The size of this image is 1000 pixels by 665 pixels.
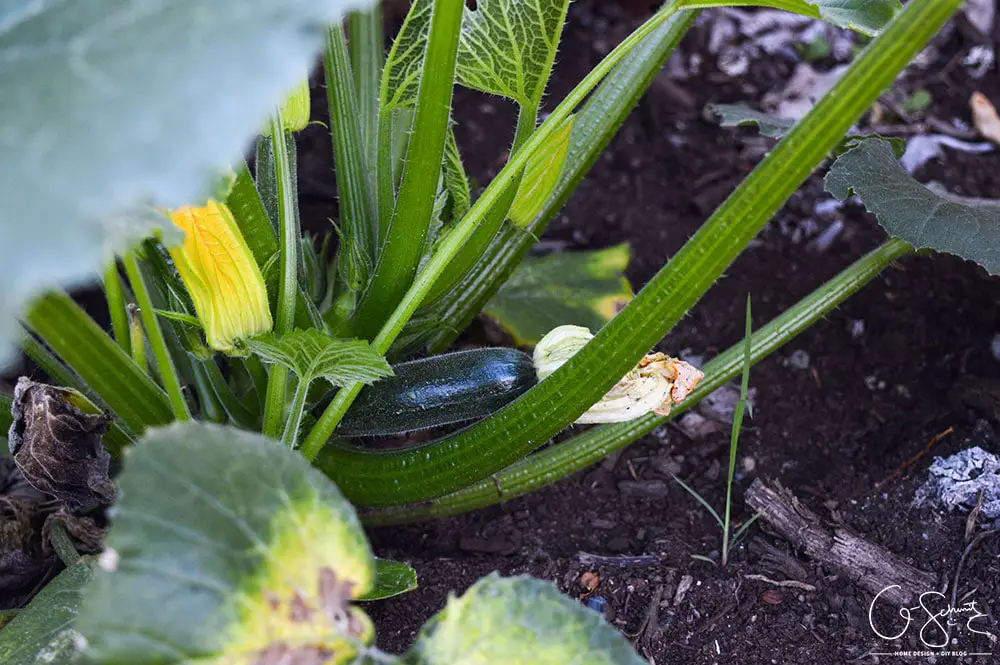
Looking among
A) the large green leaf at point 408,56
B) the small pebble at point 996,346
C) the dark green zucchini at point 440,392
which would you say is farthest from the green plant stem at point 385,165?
the small pebble at point 996,346

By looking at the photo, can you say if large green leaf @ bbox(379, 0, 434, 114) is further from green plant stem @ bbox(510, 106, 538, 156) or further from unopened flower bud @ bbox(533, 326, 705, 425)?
unopened flower bud @ bbox(533, 326, 705, 425)

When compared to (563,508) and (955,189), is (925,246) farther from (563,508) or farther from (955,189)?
(955,189)

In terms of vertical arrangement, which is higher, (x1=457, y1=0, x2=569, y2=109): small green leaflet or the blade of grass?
(x1=457, y1=0, x2=569, y2=109): small green leaflet

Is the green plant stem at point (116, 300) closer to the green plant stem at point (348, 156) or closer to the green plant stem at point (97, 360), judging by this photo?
the green plant stem at point (97, 360)

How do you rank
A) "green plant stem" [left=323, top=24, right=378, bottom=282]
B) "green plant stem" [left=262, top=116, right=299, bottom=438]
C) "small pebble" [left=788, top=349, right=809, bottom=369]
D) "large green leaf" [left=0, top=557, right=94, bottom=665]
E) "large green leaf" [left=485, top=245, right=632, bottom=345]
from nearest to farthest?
1. "large green leaf" [left=0, top=557, right=94, bottom=665]
2. "green plant stem" [left=262, top=116, right=299, bottom=438]
3. "green plant stem" [left=323, top=24, right=378, bottom=282]
4. "large green leaf" [left=485, top=245, right=632, bottom=345]
5. "small pebble" [left=788, top=349, right=809, bottom=369]

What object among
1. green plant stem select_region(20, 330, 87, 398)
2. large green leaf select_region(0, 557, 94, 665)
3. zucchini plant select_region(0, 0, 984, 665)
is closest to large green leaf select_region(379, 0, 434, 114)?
zucchini plant select_region(0, 0, 984, 665)

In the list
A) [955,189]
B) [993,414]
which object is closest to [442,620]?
[993,414]
